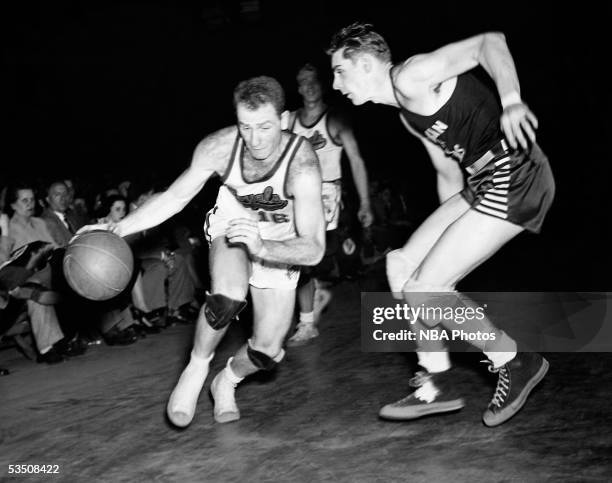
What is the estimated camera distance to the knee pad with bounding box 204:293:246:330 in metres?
3.51

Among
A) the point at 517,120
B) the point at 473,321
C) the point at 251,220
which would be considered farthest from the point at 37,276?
the point at 517,120

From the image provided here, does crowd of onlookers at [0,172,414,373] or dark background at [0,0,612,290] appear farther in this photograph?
dark background at [0,0,612,290]

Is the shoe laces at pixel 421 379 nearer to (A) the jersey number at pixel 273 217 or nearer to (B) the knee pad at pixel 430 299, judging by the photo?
(B) the knee pad at pixel 430 299

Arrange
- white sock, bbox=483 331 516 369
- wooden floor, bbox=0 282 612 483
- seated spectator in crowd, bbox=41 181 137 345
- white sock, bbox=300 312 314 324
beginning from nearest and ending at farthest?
→ wooden floor, bbox=0 282 612 483 → white sock, bbox=483 331 516 369 → white sock, bbox=300 312 314 324 → seated spectator in crowd, bbox=41 181 137 345

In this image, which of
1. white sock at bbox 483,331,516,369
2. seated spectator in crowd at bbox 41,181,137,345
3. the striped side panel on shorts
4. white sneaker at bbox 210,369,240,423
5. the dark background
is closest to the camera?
the striped side panel on shorts

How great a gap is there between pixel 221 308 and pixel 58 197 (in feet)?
11.8

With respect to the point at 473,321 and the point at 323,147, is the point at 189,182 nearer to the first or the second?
the point at 473,321

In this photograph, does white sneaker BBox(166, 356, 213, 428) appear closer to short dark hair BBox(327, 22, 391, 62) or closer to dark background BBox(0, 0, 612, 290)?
short dark hair BBox(327, 22, 391, 62)

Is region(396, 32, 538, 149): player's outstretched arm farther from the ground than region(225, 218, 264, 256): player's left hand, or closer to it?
farther from the ground

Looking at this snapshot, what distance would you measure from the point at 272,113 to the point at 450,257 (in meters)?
1.15

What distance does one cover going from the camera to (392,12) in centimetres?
1455

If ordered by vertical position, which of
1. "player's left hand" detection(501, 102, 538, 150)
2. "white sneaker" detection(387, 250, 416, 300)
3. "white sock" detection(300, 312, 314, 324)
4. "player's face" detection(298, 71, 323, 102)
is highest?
"player's face" detection(298, 71, 323, 102)

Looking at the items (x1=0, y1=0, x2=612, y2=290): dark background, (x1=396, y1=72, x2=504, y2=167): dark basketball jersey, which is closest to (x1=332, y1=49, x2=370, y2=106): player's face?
(x1=396, y1=72, x2=504, y2=167): dark basketball jersey

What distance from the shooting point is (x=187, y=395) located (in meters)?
3.64
